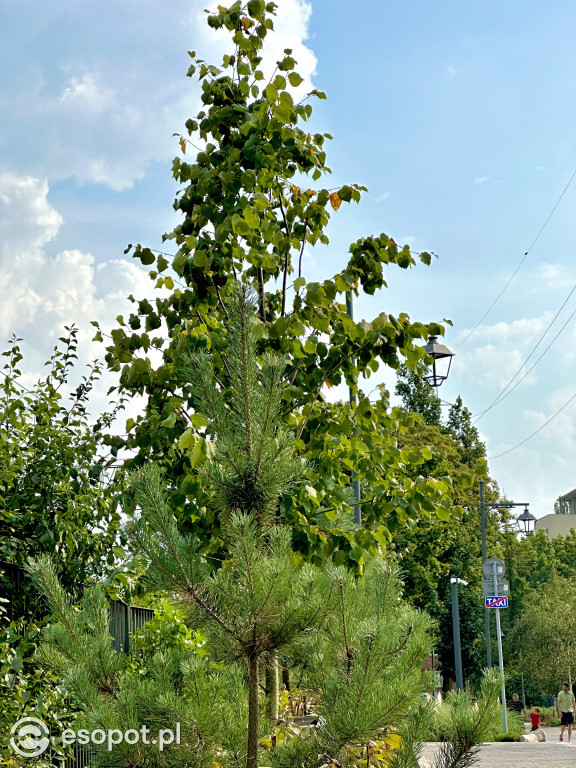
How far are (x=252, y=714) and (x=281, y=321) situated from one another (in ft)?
6.57

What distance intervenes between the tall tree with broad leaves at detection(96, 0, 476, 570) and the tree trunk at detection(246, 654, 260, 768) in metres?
0.69

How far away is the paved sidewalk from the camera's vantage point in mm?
16312

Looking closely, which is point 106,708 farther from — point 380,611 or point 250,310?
point 250,310

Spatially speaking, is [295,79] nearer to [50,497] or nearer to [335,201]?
[335,201]

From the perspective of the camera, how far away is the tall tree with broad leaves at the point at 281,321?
4.95 metres

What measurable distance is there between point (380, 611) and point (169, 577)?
110cm

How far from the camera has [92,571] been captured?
6.84 m

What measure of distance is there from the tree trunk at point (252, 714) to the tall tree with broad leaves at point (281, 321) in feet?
2.28

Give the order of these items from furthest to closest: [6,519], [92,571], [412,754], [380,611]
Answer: [92,571], [6,519], [380,611], [412,754]

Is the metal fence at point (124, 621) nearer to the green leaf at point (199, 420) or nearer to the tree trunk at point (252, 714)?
the tree trunk at point (252, 714)

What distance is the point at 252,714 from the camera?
4086 mm

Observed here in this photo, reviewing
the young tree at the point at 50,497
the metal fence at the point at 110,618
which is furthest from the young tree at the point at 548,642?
the young tree at the point at 50,497

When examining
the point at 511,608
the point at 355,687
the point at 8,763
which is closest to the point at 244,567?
the point at 355,687

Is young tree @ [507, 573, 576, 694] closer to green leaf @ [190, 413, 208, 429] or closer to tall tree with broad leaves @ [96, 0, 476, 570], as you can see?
tall tree with broad leaves @ [96, 0, 476, 570]
